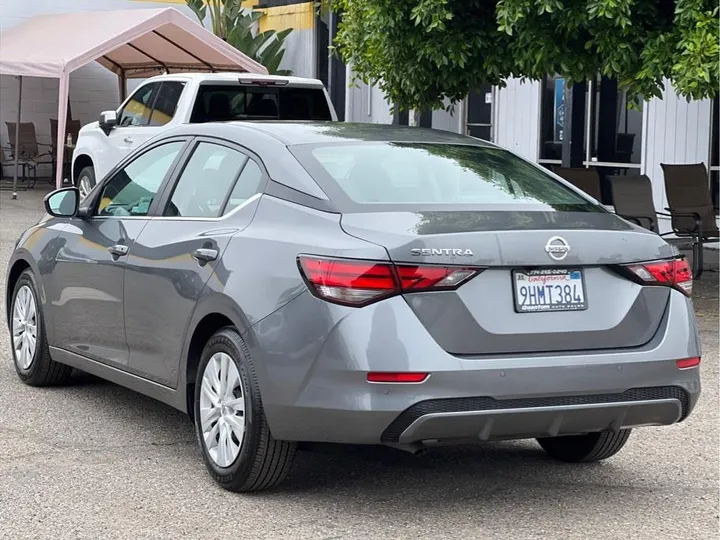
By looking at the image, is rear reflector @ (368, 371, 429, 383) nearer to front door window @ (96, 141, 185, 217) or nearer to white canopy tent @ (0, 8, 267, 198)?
front door window @ (96, 141, 185, 217)

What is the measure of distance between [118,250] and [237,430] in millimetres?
1426

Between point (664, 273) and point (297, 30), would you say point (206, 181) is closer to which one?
point (664, 273)

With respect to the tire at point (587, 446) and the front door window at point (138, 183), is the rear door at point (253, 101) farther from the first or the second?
the tire at point (587, 446)

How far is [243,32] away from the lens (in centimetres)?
2556

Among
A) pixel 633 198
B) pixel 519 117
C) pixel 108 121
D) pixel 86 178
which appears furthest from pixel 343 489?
pixel 519 117

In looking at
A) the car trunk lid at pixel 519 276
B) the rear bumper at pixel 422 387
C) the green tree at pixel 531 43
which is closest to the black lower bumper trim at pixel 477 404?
the rear bumper at pixel 422 387

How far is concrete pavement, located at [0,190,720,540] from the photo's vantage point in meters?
4.89

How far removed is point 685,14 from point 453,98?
3301mm

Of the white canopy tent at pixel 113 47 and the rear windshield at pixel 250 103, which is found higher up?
the white canopy tent at pixel 113 47

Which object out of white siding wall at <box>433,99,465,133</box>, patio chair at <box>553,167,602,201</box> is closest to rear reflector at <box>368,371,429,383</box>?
patio chair at <box>553,167,602,201</box>

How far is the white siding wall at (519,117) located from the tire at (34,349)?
1239 centimetres

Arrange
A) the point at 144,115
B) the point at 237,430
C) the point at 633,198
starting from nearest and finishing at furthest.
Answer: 1. the point at 237,430
2. the point at 633,198
3. the point at 144,115

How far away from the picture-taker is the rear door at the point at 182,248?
5.50 meters

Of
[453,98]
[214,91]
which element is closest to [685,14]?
[453,98]
